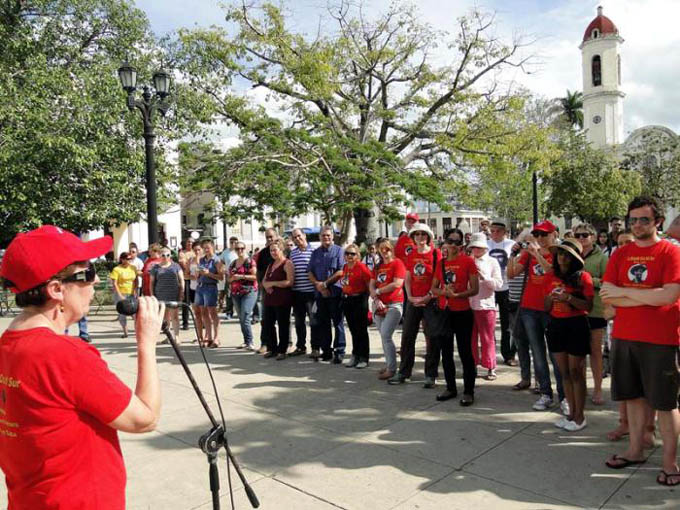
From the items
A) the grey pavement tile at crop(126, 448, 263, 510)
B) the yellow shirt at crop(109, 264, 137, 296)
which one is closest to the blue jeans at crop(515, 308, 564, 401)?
the grey pavement tile at crop(126, 448, 263, 510)

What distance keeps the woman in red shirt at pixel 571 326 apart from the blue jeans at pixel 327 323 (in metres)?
3.47

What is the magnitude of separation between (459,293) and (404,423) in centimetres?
158

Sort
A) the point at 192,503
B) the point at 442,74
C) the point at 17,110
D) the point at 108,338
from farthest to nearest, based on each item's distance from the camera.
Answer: the point at 442,74 < the point at 17,110 < the point at 108,338 < the point at 192,503

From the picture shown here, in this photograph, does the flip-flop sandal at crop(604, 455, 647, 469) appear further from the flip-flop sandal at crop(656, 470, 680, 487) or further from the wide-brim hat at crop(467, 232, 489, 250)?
the wide-brim hat at crop(467, 232, 489, 250)

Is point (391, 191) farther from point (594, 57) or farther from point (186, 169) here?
point (594, 57)

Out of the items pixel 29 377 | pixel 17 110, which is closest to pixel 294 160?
pixel 17 110

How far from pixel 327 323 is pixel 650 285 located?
189 inches

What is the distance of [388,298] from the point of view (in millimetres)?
6844

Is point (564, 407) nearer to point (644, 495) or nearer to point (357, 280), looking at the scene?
point (644, 495)

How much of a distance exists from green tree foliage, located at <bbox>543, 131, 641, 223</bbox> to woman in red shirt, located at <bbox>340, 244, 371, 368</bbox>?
28056 millimetres

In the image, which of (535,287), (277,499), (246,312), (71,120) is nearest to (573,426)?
(535,287)

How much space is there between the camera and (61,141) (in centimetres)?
1461

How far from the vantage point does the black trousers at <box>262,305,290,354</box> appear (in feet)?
26.2

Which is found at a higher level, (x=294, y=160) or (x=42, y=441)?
(x=294, y=160)
